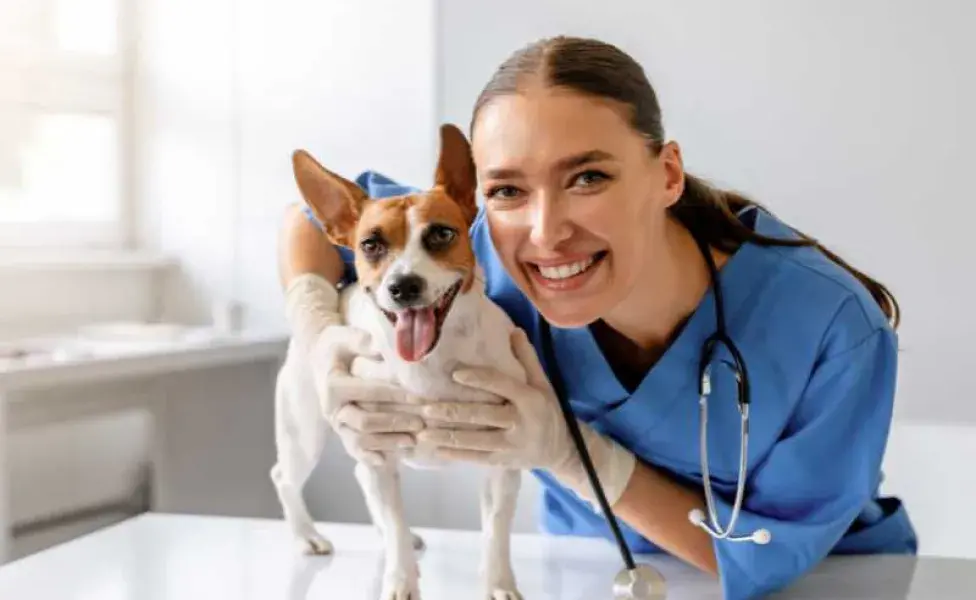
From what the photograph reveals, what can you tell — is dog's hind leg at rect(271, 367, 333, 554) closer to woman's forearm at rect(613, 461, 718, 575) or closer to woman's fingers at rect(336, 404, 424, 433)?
woman's fingers at rect(336, 404, 424, 433)

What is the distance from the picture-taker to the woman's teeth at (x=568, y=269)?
0.87 meters

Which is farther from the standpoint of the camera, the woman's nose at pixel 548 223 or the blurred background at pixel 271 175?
the blurred background at pixel 271 175

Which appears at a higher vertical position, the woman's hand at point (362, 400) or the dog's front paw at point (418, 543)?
the woman's hand at point (362, 400)

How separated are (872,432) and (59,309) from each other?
161 cm

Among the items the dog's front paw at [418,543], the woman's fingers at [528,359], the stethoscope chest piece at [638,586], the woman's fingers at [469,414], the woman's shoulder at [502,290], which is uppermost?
the woman's shoulder at [502,290]

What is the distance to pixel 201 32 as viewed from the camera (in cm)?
221

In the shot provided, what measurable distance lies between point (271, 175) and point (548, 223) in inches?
58.4

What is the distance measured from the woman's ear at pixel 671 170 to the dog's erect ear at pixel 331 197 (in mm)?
275

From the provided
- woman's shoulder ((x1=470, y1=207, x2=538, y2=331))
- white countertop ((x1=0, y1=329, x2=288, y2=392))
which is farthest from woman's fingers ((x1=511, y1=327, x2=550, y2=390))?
white countertop ((x1=0, y1=329, x2=288, y2=392))

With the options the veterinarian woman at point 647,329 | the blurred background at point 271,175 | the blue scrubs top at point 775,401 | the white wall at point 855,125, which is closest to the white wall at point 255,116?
the blurred background at point 271,175

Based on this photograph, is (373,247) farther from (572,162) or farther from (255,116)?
(255,116)

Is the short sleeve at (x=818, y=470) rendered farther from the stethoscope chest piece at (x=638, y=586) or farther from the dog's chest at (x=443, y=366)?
the dog's chest at (x=443, y=366)

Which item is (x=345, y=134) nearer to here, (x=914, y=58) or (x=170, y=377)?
(x=170, y=377)

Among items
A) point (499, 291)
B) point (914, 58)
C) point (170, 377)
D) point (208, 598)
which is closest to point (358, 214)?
point (499, 291)
